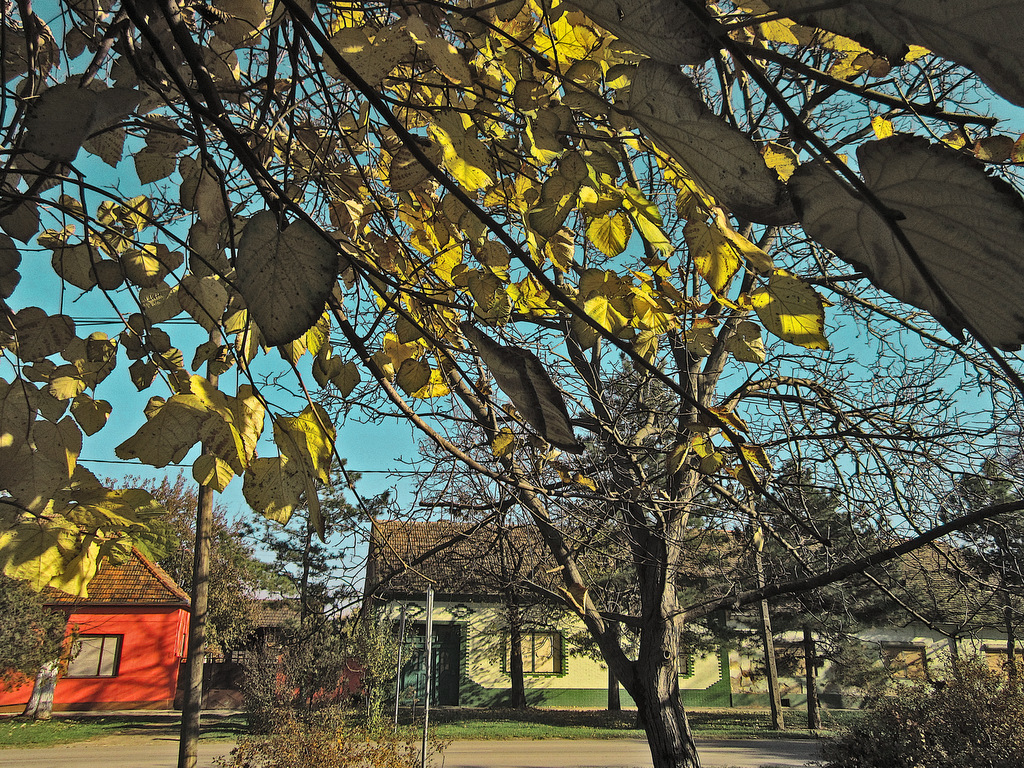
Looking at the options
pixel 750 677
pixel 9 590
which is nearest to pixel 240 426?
pixel 9 590

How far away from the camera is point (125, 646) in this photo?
16906 mm

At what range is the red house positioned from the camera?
54.8 ft

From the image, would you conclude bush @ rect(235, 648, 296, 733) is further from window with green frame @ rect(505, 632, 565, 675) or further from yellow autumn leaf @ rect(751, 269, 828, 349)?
yellow autumn leaf @ rect(751, 269, 828, 349)

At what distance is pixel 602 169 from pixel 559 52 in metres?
0.22

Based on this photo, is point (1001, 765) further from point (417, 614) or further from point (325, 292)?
point (417, 614)

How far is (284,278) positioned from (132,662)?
810 inches

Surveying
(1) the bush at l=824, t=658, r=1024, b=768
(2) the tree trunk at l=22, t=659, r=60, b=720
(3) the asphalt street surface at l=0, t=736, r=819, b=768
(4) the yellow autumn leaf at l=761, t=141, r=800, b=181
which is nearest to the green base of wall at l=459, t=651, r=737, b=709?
(3) the asphalt street surface at l=0, t=736, r=819, b=768

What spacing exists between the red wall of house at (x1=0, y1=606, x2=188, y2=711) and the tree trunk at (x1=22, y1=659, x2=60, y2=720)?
1.19 m

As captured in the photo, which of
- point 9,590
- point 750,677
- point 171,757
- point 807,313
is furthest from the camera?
point 750,677

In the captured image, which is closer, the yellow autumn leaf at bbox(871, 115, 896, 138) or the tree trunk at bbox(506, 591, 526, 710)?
the yellow autumn leaf at bbox(871, 115, 896, 138)

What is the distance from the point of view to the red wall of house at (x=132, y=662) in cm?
1672

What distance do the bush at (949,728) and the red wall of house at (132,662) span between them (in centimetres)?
1614

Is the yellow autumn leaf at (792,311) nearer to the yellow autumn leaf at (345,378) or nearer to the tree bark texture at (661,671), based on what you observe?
the yellow autumn leaf at (345,378)

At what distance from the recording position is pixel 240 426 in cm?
69
